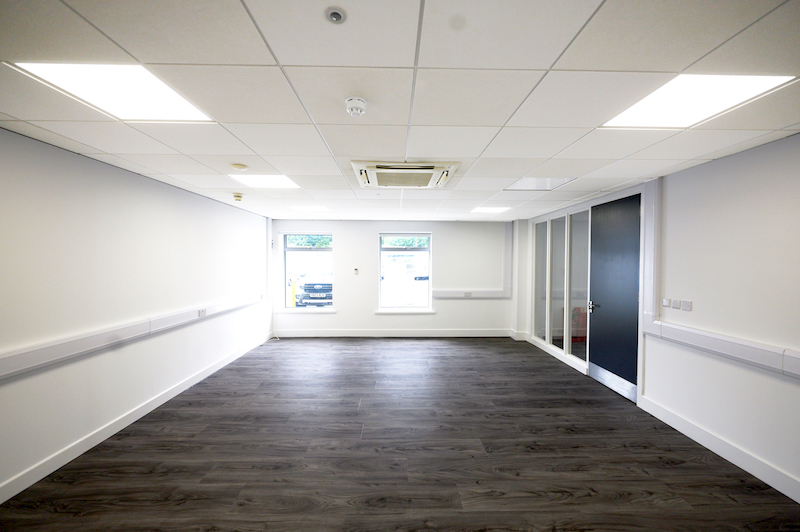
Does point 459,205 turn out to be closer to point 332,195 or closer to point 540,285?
point 332,195

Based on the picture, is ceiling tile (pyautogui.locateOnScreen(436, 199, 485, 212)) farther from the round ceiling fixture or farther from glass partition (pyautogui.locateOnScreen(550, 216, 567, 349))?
the round ceiling fixture

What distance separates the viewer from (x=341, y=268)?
21.4 feet

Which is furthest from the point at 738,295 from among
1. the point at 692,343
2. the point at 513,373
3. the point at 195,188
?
the point at 195,188

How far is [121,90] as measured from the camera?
64.2 inches

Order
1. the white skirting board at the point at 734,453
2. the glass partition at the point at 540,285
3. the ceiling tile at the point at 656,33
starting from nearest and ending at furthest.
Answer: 1. the ceiling tile at the point at 656,33
2. the white skirting board at the point at 734,453
3. the glass partition at the point at 540,285

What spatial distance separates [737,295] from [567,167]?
1752mm

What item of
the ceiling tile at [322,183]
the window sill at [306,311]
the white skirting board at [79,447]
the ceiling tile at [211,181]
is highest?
the ceiling tile at [322,183]

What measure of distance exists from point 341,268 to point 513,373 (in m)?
3.88

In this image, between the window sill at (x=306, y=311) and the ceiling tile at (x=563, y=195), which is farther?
the window sill at (x=306, y=311)

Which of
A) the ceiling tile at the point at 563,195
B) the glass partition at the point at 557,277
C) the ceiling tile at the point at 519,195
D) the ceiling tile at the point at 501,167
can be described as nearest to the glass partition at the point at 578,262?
the glass partition at the point at 557,277

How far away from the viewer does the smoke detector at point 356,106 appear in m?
1.63

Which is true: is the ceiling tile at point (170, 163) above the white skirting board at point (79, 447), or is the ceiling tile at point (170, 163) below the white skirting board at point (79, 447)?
above

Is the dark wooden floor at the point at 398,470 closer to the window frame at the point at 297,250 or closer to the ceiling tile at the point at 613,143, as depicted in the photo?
the ceiling tile at the point at 613,143

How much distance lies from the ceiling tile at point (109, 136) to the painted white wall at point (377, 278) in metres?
4.04
